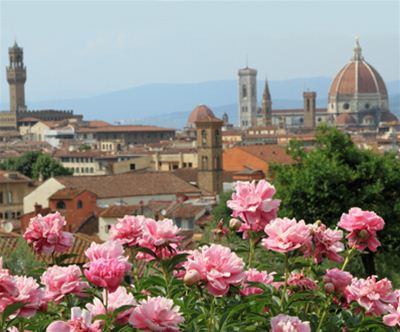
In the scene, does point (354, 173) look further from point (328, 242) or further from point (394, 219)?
point (328, 242)

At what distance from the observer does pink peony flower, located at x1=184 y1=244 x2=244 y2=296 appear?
386 centimetres

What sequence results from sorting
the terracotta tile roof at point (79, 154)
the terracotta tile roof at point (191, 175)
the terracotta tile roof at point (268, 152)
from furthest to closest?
the terracotta tile roof at point (79, 154) → the terracotta tile roof at point (268, 152) → the terracotta tile roof at point (191, 175)

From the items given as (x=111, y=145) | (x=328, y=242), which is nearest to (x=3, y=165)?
(x=111, y=145)

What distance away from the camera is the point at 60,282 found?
4.00 metres

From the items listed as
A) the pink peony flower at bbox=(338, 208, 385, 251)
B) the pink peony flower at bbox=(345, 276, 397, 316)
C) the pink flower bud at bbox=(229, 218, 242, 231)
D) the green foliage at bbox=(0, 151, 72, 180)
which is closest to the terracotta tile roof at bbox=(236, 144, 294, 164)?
the green foliage at bbox=(0, 151, 72, 180)

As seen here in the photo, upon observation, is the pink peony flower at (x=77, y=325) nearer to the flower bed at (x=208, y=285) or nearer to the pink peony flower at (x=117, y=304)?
the flower bed at (x=208, y=285)

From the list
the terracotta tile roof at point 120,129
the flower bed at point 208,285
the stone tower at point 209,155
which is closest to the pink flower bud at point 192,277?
the flower bed at point 208,285

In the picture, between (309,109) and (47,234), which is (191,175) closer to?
(47,234)

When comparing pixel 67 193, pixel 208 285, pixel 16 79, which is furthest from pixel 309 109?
pixel 208 285

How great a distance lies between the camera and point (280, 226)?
4215mm

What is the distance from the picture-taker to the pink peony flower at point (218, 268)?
386 cm

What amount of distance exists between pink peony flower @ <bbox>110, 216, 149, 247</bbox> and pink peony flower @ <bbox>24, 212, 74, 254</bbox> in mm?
211

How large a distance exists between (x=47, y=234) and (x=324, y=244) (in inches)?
38.8

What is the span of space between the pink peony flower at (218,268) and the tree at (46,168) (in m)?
71.9
